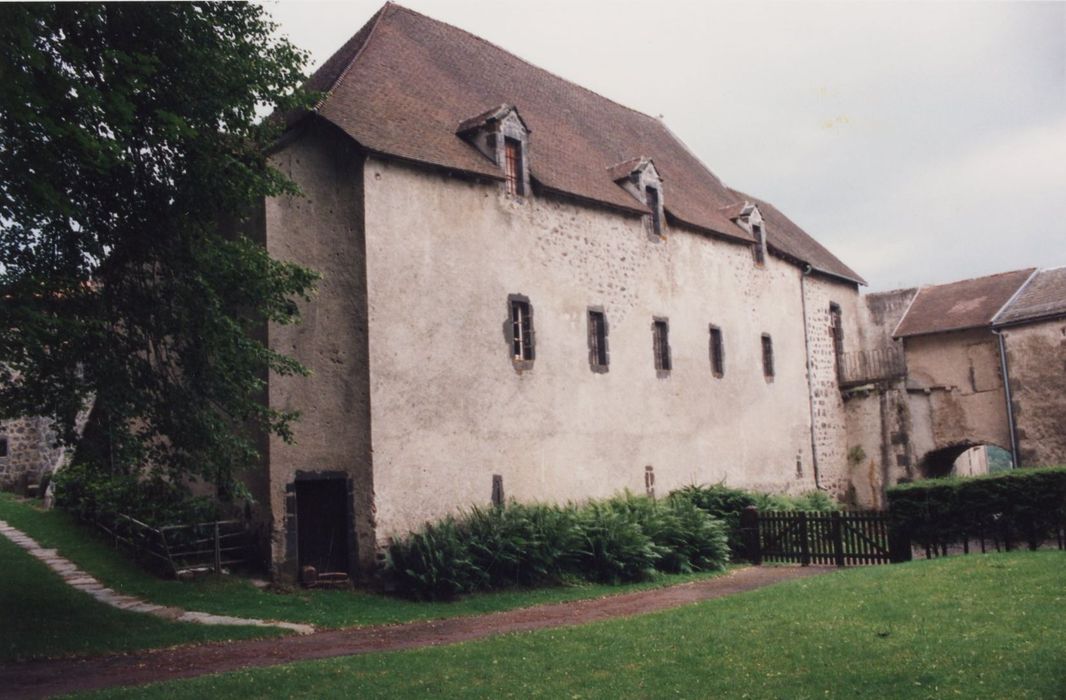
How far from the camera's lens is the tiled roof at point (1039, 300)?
26750 millimetres

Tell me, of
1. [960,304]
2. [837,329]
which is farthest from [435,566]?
[960,304]

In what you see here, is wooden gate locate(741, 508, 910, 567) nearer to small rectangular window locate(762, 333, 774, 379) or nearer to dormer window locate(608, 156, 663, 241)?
dormer window locate(608, 156, 663, 241)

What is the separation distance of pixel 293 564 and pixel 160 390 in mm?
4316

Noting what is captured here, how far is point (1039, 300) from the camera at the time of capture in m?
27.5

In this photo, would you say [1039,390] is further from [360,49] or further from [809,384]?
[360,49]

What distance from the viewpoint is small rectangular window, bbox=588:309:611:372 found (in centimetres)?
2084

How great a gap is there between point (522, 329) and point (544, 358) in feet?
2.64

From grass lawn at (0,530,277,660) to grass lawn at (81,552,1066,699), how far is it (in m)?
2.97

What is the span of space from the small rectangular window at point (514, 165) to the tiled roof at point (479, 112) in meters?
0.43

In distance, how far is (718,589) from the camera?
15.3m

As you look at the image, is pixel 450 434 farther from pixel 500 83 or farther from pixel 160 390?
pixel 500 83

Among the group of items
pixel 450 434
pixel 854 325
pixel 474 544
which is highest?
pixel 854 325

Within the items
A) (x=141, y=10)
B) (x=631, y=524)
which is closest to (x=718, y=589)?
(x=631, y=524)

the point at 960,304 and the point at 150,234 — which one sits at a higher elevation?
the point at 960,304
